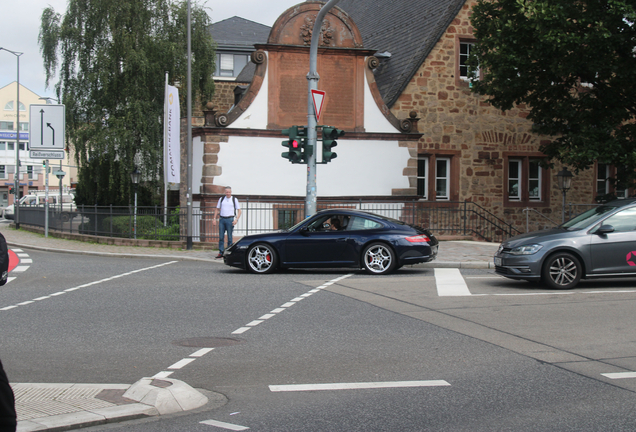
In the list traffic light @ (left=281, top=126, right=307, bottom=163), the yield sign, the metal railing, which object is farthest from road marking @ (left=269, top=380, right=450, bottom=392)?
the metal railing

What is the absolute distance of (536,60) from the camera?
68.1 ft

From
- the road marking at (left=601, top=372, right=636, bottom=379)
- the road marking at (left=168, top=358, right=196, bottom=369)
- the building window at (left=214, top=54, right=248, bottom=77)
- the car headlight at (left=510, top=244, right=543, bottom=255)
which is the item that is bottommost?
the road marking at (left=168, top=358, right=196, bottom=369)

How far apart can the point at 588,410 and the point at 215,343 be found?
4.02 metres

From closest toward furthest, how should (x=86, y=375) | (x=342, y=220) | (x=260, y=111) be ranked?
1. (x=86, y=375)
2. (x=342, y=220)
3. (x=260, y=111)

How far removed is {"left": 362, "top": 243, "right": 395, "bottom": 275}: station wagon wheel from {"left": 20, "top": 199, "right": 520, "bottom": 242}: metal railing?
8.53 meters

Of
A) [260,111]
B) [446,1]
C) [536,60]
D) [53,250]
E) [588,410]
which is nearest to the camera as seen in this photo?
[588,410]

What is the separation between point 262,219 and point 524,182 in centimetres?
1150

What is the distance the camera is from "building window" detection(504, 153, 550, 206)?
2908 cm

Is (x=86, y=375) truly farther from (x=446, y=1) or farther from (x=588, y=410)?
(x=446, y=1)

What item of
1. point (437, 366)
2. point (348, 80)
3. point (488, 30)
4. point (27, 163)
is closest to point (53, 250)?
point (348, 80)

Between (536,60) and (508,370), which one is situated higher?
(536,60)

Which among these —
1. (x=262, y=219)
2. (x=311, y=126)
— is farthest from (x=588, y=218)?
(x=262, y=219)

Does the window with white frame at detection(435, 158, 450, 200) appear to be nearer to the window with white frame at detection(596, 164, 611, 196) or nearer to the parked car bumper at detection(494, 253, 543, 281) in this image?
the window with white frame at detection(596, 164, 611, 196)

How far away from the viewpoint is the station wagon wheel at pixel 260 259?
15258 mm
